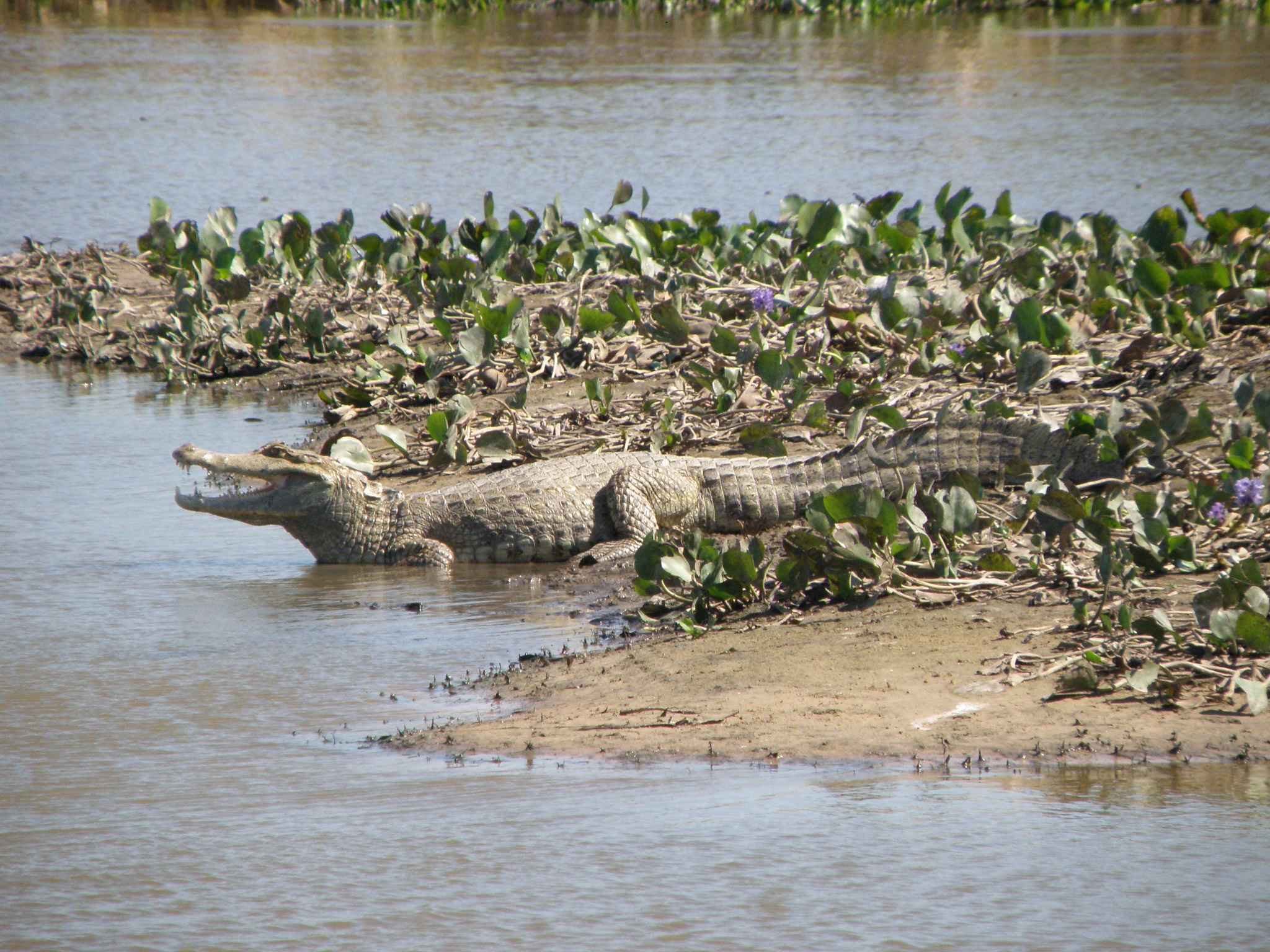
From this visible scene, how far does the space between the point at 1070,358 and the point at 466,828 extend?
464cm

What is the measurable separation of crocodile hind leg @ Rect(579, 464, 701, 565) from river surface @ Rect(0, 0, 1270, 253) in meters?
7.96

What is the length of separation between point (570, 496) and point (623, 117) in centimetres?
1405

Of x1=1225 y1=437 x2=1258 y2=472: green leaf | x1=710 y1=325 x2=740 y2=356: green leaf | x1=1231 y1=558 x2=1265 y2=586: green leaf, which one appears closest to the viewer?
x1=1231 y1=558 x2=1265 y2=586: green leaf

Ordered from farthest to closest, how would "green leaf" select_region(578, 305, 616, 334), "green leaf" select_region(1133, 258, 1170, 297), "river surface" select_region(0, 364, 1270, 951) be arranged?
"green leaf" select_region(578, 305, 616, 334)
"green leaf" select_region(1133, 258, 1170, 297)
"river surface" select_region(0, 364, 1270, 951)

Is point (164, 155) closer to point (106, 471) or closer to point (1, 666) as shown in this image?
point (106, 471)

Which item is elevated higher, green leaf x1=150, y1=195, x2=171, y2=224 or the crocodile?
green leaf x1=150, y1=195, x2=171, y2=224

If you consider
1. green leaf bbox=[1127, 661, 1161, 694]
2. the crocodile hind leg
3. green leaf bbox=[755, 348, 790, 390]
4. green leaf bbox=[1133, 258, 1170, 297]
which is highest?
green leaf bbox=[1133, 258, 1170, 297]

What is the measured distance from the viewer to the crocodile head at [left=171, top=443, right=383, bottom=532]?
22.3 feet

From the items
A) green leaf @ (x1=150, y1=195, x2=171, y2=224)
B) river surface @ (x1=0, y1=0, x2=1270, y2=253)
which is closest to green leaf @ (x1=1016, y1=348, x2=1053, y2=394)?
green leaf @ (x1=150, y1=195, x2=171, y2=224)

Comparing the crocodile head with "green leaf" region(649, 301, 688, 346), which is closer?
the crocodile head

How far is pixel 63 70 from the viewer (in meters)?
25.0

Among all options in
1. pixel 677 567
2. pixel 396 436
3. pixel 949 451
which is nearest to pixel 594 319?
pixel 396 436

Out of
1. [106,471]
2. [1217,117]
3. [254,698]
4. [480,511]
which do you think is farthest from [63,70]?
[254,698]

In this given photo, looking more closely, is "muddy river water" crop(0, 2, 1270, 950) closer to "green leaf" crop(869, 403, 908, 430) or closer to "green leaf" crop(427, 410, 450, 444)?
"green leaf" crop(427, 410, 450, 444)
